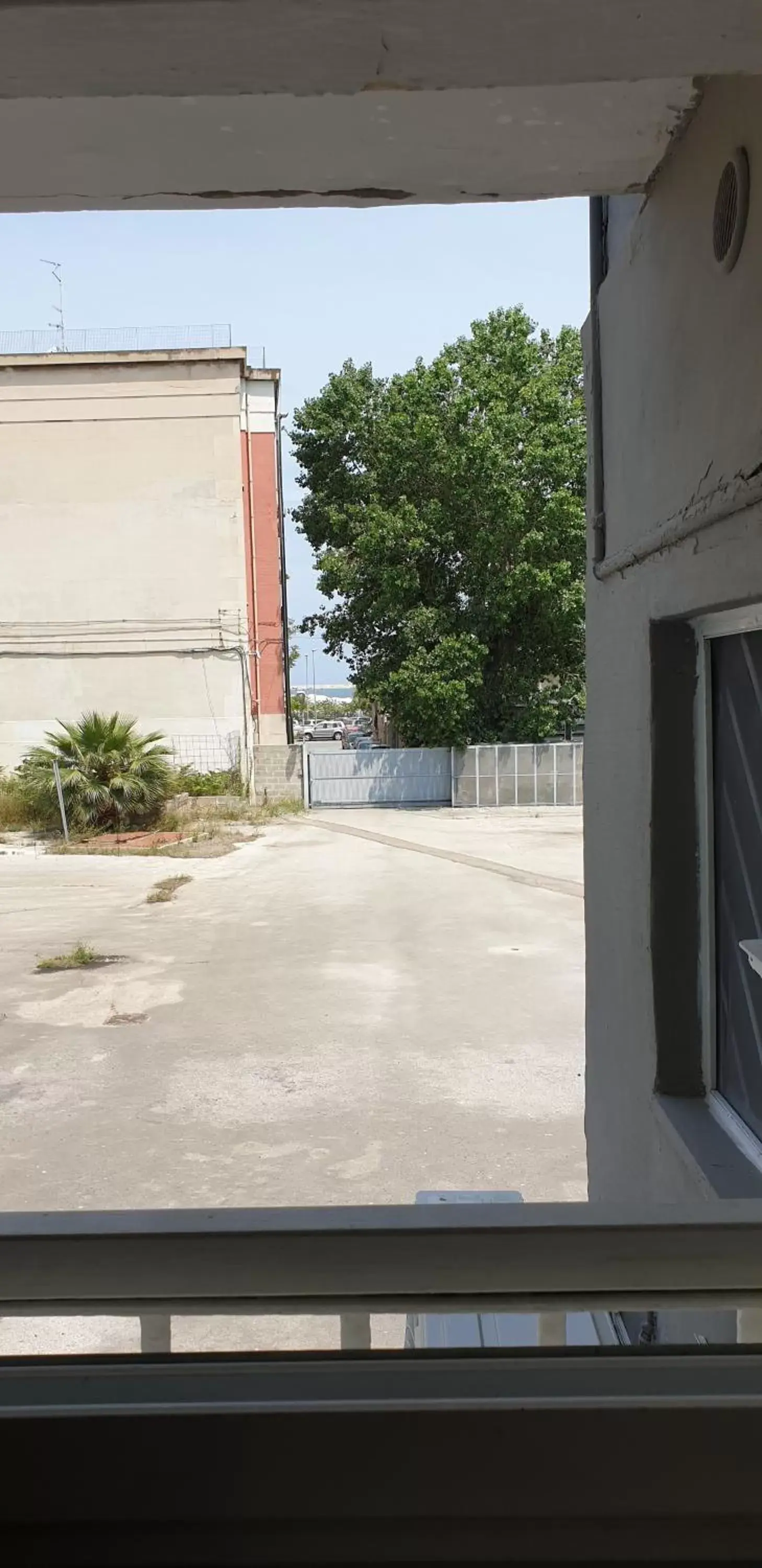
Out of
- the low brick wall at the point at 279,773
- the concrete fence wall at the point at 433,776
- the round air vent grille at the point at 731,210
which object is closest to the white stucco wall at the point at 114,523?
the low brick wall at the point at 279,773

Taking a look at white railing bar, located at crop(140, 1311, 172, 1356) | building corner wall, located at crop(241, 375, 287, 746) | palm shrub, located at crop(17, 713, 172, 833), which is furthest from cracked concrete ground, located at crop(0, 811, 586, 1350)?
building corner wall, located at crop(241, 375, 287, 746)

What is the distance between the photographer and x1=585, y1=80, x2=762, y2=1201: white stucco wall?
5.07ft

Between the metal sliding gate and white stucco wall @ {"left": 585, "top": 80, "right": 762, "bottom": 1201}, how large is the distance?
1561 centimetres

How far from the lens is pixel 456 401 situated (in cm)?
1772

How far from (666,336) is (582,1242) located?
160 cm

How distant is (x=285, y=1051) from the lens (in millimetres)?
5707

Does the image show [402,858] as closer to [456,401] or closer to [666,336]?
[456,401]

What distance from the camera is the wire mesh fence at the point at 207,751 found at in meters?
17.7

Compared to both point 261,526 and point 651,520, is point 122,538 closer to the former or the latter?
point 261,526

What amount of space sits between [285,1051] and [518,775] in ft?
42.2

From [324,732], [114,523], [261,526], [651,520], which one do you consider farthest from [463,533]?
[324,732]

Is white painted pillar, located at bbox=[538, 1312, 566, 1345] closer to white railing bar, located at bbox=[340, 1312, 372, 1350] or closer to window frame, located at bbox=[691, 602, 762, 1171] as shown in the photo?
white railing bar, located at bbox=[340, 1312, 372, 1350]

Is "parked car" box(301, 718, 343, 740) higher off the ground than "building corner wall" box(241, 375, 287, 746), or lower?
lower

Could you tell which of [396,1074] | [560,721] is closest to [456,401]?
[560,721]
